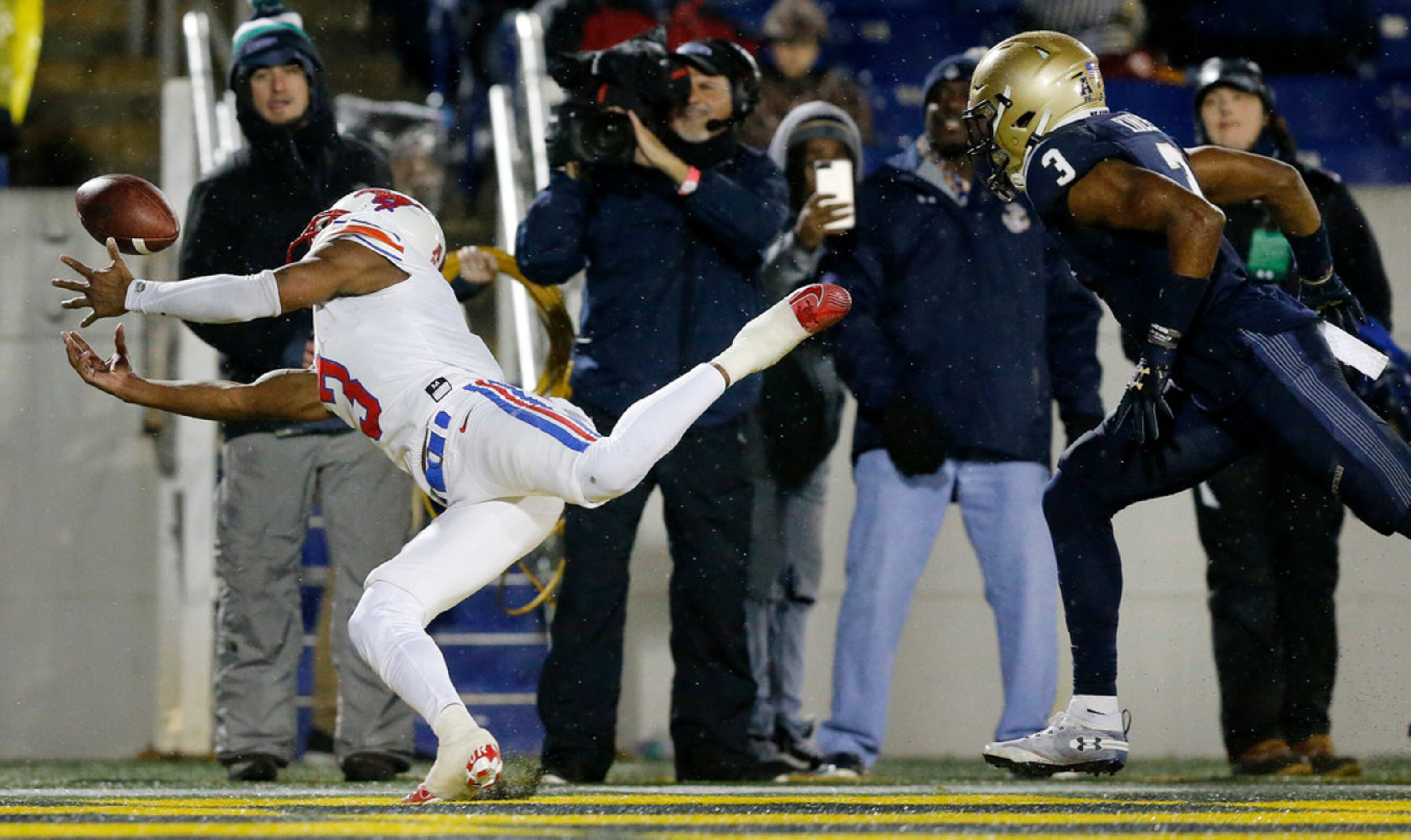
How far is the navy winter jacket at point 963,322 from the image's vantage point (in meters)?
5.65

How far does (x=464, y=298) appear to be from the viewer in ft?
19.2

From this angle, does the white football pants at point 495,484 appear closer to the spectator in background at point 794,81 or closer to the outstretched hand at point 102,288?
the outstretched hand at point 102,288

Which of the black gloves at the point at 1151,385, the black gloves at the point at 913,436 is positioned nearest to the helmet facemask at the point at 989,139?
the black gloves at the point at 1151,385

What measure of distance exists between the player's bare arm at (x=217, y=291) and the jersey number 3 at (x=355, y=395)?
0.57ft

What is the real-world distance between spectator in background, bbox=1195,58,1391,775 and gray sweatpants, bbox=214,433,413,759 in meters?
2.52

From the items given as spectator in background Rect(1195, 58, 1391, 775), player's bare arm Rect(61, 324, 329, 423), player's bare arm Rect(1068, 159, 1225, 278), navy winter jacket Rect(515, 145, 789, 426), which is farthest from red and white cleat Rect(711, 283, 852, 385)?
spectator in background Rect(1195, 58, 1391, 775)

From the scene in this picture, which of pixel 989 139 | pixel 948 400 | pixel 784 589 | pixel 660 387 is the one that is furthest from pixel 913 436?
pixel 989 139

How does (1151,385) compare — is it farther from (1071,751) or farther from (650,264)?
(650,264)

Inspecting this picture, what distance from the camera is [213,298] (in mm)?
4184

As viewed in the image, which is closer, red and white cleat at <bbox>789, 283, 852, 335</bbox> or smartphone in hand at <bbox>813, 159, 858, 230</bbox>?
red and white cleat at <bbox>789, 283, 852, 335</bbox>

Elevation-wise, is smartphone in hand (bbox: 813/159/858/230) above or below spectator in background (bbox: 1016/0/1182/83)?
below

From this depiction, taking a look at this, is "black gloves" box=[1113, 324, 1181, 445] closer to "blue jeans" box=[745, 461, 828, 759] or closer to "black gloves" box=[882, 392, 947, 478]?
"black gloves" box=[882, 392, 947, 478]

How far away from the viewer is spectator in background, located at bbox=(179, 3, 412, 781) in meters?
5.47

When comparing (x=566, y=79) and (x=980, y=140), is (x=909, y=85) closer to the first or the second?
(x=566, y=79)
